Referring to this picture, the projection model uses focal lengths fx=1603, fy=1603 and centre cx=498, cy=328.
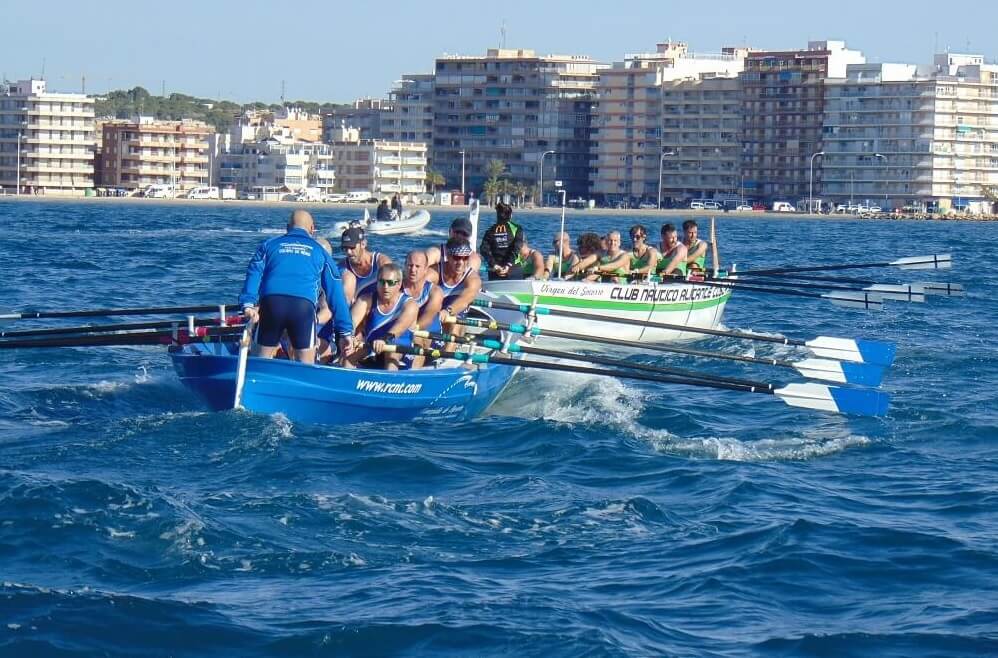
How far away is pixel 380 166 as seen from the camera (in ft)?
529

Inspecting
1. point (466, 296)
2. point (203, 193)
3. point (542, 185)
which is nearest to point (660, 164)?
point (542, 185)

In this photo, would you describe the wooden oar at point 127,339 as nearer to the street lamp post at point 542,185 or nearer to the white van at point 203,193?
the white van at point 203,193

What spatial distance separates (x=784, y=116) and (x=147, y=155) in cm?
6228

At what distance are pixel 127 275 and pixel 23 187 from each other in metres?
121

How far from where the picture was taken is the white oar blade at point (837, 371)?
14758 millimetres

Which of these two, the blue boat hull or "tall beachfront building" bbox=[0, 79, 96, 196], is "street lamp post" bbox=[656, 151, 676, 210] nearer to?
"tall beachfront building" bbox=[0, 79, 96, 196]

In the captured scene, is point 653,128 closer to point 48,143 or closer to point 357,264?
point 48,143

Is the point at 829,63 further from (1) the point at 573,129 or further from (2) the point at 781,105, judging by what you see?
(1) the point at 573,129

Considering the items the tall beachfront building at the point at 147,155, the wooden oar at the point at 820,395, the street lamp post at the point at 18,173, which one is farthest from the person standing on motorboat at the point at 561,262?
the street lamp post at the point at 18,173

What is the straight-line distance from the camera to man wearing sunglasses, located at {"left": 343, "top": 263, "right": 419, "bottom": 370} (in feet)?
46.8

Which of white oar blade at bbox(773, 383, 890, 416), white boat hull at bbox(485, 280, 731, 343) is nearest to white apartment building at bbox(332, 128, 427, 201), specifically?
white boat hull at bbox(485, 280, 731, 343)

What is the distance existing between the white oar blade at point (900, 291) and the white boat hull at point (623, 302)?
237 centimetres

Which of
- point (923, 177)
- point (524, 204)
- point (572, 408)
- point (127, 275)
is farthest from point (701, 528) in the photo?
point (524, 204)

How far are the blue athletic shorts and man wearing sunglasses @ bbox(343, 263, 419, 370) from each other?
0.83 meters
